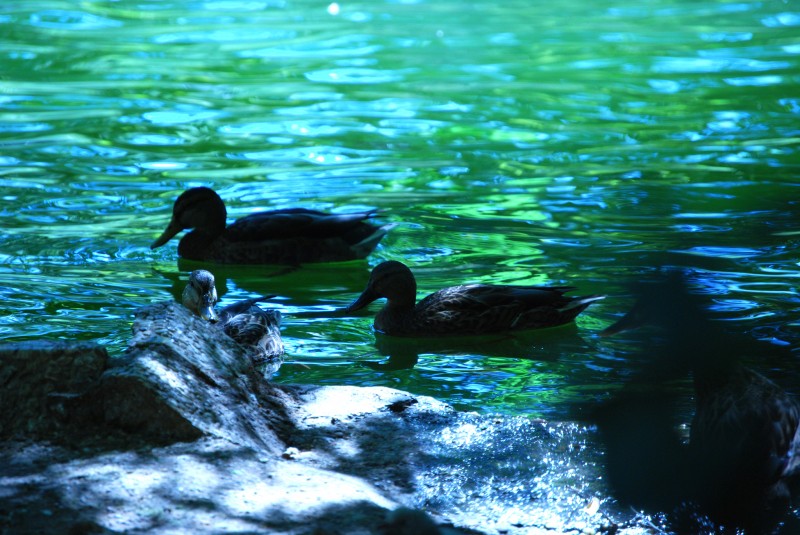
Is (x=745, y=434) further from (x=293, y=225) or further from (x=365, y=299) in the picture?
(x=293, y=225)

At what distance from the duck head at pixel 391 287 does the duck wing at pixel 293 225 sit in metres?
1.73

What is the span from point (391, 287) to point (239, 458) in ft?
12.7

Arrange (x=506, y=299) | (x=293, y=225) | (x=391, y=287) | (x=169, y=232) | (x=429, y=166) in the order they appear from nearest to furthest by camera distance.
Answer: (x=506, y=299), (x=391, y=287), (x=293, y=225), (x=169, y=232), (x=429, y=166)

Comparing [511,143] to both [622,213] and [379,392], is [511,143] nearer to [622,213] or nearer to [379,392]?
[622,213]

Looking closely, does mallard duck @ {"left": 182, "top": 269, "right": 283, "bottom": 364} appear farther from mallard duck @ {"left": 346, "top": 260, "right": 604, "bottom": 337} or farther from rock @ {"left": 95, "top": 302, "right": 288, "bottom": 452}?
rock @ {"left": 95, "top": 302, "right": 288, "bottom": 452}

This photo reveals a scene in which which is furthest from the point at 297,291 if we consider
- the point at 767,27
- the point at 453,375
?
the point at 767,27

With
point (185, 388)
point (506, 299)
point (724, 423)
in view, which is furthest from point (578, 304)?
point (185, 388)

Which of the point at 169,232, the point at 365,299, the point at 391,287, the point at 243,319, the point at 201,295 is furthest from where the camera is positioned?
the point at 169,232

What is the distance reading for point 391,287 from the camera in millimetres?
9211

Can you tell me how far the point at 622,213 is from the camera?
1194cm

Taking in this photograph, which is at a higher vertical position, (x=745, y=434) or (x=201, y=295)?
(x=201, y=295)

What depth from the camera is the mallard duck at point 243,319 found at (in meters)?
7.93

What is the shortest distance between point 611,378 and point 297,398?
2.08m

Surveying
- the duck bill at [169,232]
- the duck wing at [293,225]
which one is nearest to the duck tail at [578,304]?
the duck wing at [293,225]
